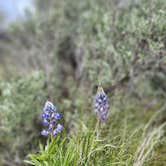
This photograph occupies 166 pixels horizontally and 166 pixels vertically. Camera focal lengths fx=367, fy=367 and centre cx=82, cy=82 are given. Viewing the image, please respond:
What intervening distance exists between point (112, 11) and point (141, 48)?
659 mm

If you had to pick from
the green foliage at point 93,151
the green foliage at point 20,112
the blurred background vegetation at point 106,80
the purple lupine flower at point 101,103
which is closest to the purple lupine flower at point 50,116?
the green foliage at point 93,151

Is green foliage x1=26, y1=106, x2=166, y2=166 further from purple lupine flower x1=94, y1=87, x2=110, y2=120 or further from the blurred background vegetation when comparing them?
the blurred background vegetation

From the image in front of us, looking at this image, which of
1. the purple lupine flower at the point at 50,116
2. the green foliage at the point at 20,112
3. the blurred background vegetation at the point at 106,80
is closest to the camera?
the purple lupine flower at the point at 50,116

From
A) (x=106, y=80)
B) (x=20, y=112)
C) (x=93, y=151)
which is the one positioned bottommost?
(x=93, y=151)

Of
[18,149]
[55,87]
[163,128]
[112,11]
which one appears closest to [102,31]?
[112,11]

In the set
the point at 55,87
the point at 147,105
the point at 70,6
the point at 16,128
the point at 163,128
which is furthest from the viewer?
the point at 70,6

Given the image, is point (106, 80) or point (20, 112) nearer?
point (20, 112)

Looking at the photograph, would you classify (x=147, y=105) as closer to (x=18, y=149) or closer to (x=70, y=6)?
(x=18, y=149)

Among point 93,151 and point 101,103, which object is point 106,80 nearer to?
point 101,103

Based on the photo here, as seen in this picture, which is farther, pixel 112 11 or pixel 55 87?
pixel 55 87

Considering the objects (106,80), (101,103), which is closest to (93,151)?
(101,103)

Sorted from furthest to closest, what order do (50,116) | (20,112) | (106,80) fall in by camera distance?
(106,80) < (20,112) < (50,116)

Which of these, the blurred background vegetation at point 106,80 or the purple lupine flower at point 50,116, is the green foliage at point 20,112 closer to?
the blurred background vegetation at point 106,80

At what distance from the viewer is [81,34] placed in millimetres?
4988
